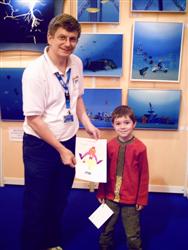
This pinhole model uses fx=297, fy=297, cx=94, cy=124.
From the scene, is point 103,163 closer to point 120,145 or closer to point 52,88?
point 120,145

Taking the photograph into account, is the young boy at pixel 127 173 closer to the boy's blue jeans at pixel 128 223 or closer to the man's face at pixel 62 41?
the boy's blue jeans at pixel 128 223

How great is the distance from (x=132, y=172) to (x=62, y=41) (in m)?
0.86

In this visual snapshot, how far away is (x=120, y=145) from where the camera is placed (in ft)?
5.94

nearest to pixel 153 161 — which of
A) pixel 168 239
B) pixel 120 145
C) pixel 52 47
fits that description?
pixel 168 239

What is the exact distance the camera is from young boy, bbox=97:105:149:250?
179 cm

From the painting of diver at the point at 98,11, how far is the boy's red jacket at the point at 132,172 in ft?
3.93

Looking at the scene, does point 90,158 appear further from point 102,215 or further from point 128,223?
point 128,223

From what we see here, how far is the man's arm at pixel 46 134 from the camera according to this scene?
1.51 metres

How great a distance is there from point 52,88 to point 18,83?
125 centimetres

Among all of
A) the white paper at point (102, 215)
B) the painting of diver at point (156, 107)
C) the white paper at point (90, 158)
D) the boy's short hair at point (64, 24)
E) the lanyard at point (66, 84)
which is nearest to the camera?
the boy's short hair at point (64, 24)

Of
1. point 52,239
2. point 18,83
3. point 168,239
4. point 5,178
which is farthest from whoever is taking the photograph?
point 5,178

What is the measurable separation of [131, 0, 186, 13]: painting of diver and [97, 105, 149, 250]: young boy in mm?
1108

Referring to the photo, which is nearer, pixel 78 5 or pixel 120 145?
pixel 120 145

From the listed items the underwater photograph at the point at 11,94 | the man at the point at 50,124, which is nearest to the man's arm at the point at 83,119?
the man at the point at 50,124
